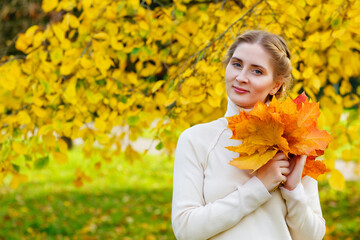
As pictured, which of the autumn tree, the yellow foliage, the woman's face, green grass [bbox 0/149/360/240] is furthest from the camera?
green grass [bbox 0/149/360/240]

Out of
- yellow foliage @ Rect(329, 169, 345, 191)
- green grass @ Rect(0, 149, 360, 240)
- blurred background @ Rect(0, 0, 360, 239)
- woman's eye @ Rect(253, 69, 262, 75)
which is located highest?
woman's eye @ Rect(253, 69, 262, 75)

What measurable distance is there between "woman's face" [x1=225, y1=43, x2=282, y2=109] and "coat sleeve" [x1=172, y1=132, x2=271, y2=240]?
11.3 inches

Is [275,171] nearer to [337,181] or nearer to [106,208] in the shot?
[337,181]

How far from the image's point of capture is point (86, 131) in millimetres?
2639

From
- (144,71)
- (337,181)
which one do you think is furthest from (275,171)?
(144,71)

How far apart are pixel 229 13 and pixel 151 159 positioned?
651 cm

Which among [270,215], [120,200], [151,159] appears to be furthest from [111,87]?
[151,159]

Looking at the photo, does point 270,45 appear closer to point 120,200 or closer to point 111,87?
point 111,87

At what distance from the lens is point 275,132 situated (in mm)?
1354

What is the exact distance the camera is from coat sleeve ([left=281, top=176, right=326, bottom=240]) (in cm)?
146

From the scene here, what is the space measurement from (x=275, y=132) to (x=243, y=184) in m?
Result: 0.24

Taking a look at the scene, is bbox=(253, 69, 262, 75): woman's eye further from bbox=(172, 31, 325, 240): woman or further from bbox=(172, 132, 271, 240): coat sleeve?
bbox=(172, 132, 271, 240): coat sleeve

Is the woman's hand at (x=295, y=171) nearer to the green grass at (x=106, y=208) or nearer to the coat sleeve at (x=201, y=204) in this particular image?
the coat sleeve at (x=201, y=204)

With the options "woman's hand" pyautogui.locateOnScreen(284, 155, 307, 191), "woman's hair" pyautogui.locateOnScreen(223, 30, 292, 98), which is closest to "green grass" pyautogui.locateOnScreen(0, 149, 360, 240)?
"woman's hair" pyautogui.locateOnScreen(223, 30, 292, 98)
